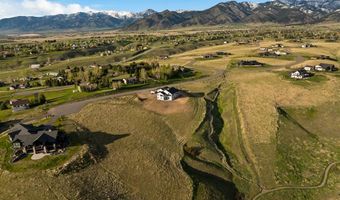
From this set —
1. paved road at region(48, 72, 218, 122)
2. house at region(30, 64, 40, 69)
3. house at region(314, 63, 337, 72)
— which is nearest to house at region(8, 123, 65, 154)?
paved road at region(48, 72, 218, 122)

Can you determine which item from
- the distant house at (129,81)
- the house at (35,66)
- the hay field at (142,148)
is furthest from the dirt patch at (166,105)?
the house at (35,66)

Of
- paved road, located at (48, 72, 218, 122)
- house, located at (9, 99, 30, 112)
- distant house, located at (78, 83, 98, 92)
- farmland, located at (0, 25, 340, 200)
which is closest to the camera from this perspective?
farmland, located at (0, 25, 340, 200)

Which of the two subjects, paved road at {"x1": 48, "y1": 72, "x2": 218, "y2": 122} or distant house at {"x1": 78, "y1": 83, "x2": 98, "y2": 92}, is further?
distant house at {"x1": 78, "y1": 83, "x2": 98, "y2": 92}

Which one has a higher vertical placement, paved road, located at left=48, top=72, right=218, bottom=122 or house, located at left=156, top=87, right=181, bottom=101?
house, located at left=156, top=87, right=181, bottom=101

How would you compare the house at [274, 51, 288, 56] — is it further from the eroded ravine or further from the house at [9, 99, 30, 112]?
the house at [9, 99, 30, 112]

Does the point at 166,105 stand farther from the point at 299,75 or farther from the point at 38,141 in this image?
the point at 299,75
